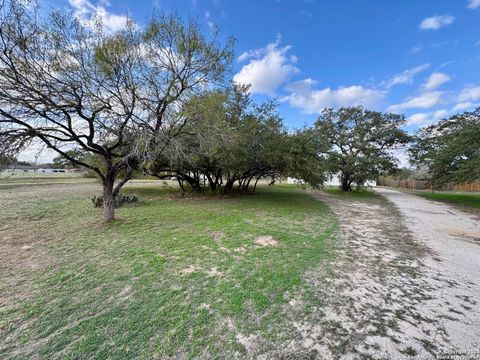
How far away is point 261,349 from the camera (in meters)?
1.80

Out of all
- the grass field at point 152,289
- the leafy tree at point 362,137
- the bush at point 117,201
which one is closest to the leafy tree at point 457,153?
the leafy tree at point 362,137

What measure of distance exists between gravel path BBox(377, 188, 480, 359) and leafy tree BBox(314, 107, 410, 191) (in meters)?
10.2

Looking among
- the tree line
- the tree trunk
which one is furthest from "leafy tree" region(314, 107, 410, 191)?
the tree trunk

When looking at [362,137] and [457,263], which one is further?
[362,137]

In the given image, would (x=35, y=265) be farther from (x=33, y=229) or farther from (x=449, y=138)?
(x=449, y=138)

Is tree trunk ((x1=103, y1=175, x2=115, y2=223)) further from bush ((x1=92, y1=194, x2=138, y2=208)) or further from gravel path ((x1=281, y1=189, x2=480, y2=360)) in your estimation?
gravel path ((x1=281, y1=189, x2=480, y2=360))

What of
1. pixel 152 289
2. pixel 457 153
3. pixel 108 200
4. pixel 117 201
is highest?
pixel 457 153

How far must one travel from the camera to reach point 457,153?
1038 centimetres

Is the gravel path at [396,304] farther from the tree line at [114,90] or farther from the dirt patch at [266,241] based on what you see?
the tree line at [114,90]

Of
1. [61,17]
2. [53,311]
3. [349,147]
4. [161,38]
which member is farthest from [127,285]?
[349,147]

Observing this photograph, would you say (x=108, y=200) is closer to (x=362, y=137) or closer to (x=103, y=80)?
(x=103, y=80)

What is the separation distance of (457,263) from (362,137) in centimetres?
1626

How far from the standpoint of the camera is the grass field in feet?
6.09

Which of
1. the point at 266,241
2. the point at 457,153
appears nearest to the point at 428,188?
the point at 457,153
